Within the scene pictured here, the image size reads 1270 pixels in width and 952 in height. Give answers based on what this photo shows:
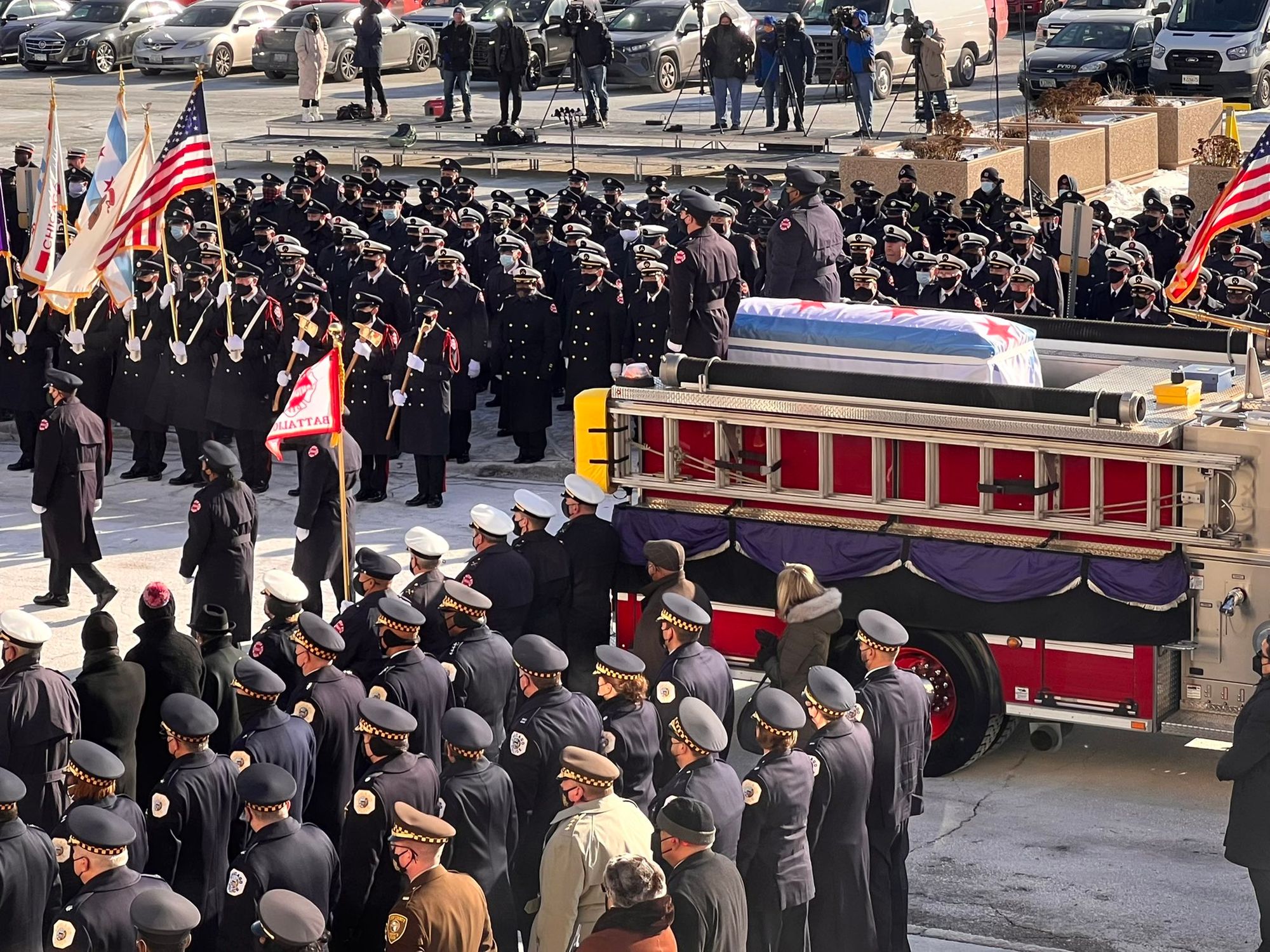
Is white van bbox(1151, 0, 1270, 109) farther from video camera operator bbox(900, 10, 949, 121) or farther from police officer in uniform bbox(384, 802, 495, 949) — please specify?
police officer in uniform bbox(384, 802, 495, 949)

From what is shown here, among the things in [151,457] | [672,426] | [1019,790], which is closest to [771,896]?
[1019,790]

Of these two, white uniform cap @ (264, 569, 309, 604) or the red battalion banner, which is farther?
the red battalion banner

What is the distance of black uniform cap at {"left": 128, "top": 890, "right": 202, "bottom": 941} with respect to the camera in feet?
23.1

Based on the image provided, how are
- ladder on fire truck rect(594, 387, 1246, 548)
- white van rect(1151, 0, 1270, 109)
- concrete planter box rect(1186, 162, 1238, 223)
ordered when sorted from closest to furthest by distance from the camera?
ladder on fire truck rect(594, 387, 1246, 548) < concrete planter box rect(1186, 162, 1238, 223) < white van rect(1151, 0, 1270, 109)

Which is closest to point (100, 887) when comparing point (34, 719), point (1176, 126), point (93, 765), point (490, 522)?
point (93, 765)

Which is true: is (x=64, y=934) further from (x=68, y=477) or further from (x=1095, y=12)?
(x=1095, y=12)

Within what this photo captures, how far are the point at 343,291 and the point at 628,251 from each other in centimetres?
249

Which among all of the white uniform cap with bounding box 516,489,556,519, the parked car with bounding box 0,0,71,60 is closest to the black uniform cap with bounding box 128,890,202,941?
the white uniform cap with bounding box 516,489,556,519

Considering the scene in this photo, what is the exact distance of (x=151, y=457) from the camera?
1780 centimetres

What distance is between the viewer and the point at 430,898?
744 cm

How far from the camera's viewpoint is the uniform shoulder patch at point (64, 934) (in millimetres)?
7402

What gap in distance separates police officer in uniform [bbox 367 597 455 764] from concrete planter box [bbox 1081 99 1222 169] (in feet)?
66.9

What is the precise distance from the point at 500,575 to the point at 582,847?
3685 mm

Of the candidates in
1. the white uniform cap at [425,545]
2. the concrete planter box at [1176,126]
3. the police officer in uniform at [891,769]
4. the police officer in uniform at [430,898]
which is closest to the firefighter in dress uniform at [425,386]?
the white uniform cap at [425,545]
